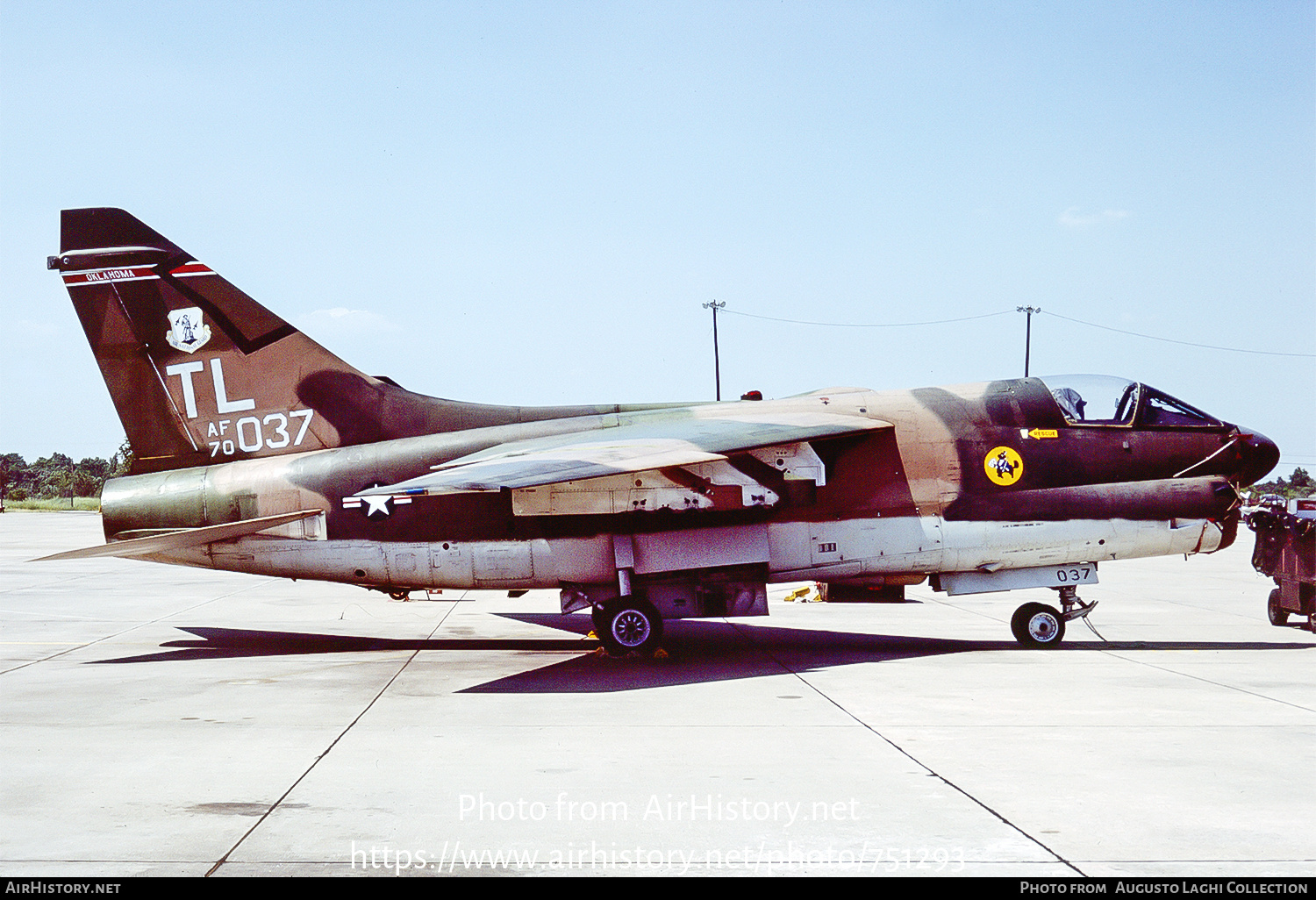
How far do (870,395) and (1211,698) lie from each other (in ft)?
18.7

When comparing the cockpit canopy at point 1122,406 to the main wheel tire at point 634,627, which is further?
the cockpit canopy at point 1122,406

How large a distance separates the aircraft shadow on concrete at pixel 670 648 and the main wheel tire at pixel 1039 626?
0.15 metres

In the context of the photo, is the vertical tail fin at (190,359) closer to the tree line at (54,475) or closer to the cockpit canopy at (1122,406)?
the cockpit canopy at (1122,406)

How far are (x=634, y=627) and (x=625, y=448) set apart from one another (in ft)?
A: 8.13

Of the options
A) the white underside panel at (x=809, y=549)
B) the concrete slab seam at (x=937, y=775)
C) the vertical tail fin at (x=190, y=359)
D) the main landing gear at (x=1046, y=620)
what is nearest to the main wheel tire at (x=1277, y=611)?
the white underside panel at (x=809, y=549)

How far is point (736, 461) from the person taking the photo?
12.7 metres

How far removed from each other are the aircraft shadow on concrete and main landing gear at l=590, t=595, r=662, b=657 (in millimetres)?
187

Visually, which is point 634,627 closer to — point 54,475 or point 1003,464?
point 1003,464

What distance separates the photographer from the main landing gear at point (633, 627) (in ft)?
41.8

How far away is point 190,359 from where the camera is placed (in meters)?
14.0

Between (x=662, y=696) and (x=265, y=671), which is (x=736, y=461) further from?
(x=265, y=671)

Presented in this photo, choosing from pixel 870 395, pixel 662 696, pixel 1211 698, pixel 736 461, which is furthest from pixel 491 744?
pixel 870 395

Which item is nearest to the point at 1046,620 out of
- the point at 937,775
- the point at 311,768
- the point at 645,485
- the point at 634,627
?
the point at 634,627

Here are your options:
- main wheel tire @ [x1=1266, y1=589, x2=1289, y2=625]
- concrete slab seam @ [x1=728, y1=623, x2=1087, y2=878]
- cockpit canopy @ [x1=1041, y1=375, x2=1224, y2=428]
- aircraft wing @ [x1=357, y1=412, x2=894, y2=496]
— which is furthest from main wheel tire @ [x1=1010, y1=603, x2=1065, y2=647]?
main wheel tire @ [x1=1266, y1=589, x2=1289, y2=625]
